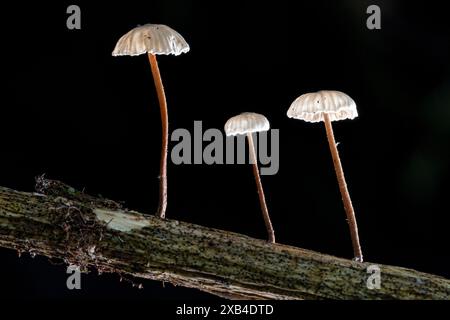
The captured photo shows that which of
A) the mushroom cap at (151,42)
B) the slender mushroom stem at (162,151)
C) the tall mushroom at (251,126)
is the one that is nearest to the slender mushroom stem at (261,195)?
the tall mushroom at (251,126)

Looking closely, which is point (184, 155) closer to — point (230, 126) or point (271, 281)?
point (230, 126)

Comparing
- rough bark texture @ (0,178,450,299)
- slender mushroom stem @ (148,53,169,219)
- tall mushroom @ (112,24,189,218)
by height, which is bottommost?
Result: rough bark texture @ (0,178,450,299)

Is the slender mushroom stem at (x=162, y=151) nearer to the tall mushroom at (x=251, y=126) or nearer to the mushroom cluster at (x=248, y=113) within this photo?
the mushroom cluster at (x=248, y=113)

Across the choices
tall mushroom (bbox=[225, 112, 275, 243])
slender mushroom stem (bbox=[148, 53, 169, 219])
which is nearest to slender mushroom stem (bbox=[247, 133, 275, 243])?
tall mushroom (bbox=[225, 112, 275, 243])

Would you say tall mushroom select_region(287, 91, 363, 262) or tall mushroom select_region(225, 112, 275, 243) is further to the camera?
tall mushroom select_region(225, 112, 275, 243)

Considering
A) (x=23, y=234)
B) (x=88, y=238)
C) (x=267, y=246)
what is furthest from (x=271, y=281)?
(x=23, y=234)

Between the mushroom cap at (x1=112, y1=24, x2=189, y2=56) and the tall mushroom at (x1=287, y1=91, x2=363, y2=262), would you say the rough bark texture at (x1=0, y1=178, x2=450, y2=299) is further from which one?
the mushroom cap at (x1=112, y1=24, x2=189, y2=56)

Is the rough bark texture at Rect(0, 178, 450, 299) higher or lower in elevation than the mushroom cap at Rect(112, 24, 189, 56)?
lower
